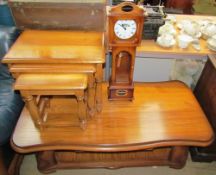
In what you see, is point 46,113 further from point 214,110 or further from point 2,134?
point 214,110

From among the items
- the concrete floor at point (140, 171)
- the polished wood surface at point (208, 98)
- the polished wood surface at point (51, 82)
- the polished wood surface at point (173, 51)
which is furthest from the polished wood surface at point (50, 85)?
the polished wood surface at point (208, 98)

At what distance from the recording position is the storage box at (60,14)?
3.42 feet

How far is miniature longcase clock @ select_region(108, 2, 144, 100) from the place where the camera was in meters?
0.95

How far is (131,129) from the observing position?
3.73ft

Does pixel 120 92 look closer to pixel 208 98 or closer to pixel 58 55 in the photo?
pixel 58 55

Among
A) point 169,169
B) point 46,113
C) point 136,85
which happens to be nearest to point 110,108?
point 136,85

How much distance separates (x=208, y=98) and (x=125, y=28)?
0.76m

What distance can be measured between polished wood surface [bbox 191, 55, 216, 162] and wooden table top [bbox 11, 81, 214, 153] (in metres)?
0.13

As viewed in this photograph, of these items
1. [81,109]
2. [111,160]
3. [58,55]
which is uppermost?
[58,55]

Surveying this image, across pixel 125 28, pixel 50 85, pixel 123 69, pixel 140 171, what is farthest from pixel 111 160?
pixel 125 28

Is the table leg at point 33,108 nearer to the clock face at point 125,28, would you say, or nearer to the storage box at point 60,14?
the storage box at point 60,14

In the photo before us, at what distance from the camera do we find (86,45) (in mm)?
1022

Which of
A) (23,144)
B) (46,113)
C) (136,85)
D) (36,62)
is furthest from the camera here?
(136,85)

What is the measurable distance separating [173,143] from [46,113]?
715mm
